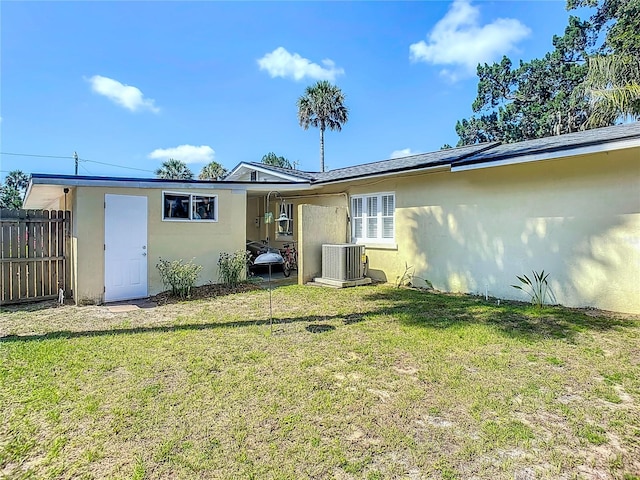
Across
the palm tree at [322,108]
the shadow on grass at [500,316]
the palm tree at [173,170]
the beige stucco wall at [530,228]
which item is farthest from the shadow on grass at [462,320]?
A: the palm tree at [173,170]

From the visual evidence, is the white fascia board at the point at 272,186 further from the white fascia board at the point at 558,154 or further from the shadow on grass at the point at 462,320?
the white fascia board at the point at 558,154

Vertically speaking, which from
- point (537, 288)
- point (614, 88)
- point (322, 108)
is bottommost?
point (537, 288)

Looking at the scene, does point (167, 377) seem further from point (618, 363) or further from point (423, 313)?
point (618, 363)

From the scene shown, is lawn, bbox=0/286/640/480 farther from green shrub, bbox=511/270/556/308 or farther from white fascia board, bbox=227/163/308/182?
white fascia board, bbox=227/163/308/182

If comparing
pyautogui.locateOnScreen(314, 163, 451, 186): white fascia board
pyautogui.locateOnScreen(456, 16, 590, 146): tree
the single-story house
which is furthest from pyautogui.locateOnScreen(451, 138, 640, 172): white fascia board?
pyautogui.locateOnScreen(456, 16, 590, 146): tree

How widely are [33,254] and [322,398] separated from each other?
790 cm

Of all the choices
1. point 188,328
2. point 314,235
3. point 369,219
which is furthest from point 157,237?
point 369,219

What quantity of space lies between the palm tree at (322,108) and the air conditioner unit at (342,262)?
763 inches

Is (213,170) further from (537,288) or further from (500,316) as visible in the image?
(500,316)

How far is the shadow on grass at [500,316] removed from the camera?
5.76 m

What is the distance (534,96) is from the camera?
1047 inches

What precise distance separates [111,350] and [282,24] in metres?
10.6

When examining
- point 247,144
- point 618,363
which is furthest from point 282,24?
point 247,144

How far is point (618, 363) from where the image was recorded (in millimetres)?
4344
